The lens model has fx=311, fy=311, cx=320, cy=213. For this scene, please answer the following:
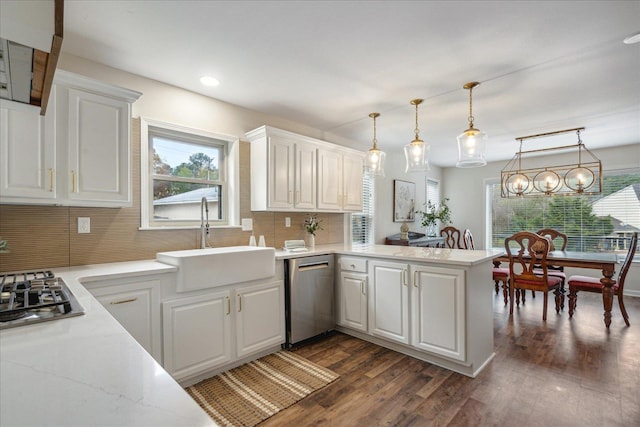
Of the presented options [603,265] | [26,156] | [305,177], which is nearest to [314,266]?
[305,177]

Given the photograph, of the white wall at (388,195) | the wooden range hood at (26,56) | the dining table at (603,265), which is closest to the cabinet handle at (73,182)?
the wooden range hood at (26,56)

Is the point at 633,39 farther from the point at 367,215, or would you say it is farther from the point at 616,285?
the point at 367,215

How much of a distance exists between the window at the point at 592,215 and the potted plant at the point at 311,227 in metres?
4.55

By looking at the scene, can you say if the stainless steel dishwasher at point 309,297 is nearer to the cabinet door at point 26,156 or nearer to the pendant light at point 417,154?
the pendant light at point 417,154

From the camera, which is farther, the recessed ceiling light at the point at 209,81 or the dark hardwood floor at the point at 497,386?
the recessed ceiling light at the point at 209,81

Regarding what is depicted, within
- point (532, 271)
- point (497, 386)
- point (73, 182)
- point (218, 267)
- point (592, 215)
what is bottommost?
point (497, 386)

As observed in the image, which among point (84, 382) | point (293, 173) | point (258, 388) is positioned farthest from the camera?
point (293, 173)

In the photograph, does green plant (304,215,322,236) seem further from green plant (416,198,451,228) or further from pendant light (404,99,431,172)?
green plant (416,198,451,228)

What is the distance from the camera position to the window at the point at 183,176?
9.05ft

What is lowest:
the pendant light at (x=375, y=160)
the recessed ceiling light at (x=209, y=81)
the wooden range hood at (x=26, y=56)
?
the wooden range hood at (x=26, y=56)

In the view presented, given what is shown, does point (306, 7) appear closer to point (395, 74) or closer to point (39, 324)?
point (395, 74)

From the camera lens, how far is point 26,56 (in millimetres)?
835

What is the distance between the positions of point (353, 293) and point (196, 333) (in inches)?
60.1

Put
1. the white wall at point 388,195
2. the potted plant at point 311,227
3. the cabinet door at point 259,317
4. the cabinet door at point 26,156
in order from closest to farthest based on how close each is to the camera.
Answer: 1. the cabinet door at point 26,156
2. the cabinet door at point 259,317
3. the potted plant at point 311,227
4. the white wall at point 388,195
